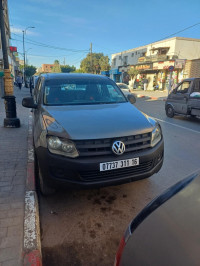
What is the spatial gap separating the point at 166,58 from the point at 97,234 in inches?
1216

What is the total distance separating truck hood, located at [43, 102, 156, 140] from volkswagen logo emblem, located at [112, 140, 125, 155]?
0.33ft

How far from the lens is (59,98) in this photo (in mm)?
3564

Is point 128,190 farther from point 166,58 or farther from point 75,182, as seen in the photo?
point 166,58

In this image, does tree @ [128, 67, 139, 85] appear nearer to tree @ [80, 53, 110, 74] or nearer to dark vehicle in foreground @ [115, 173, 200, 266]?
tree @ [80, 53, 110, 74]

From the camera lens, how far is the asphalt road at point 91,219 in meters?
2.09

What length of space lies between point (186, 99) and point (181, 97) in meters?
0.35

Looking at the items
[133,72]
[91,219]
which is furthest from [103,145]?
[133,72]

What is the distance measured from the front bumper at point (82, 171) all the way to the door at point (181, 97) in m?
6.96

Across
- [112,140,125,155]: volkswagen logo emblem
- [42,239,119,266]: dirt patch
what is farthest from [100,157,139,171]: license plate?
[42,239,119,266]: dirt patch

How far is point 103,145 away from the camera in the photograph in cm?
244

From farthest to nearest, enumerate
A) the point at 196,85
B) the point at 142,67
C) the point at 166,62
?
the point at 142,67, the point at 166,62, the point at 196,85

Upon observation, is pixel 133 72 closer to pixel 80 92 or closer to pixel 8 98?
pixel 8 98

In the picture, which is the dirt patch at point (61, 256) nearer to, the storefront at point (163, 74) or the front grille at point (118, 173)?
the front grille at point (118, 173)

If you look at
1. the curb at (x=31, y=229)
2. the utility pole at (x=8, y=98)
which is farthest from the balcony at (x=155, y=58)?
the curb at (x=31, y=229)
